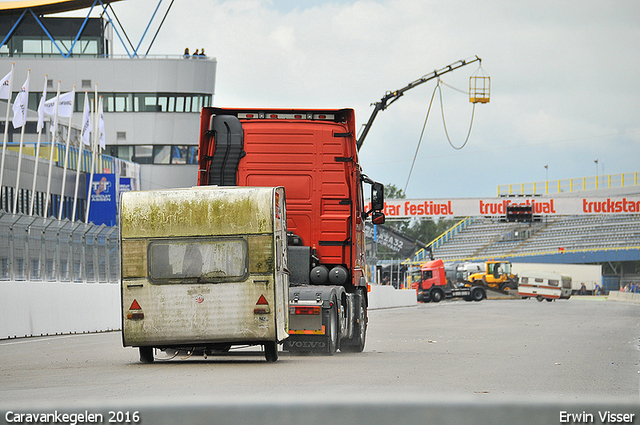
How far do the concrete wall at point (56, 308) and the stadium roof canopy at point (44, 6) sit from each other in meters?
41.6

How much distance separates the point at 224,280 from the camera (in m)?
12.2

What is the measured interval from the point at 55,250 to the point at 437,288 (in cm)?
4670

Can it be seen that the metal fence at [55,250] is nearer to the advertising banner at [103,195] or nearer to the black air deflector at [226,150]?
the black air deflector at [226,150]

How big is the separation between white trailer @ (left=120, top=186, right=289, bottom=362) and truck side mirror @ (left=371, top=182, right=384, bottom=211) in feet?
12.0

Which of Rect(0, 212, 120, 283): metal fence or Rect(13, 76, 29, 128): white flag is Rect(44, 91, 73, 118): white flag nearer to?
Rect(13, 76, 29, 128): white flag

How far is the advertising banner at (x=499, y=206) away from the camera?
225 ft

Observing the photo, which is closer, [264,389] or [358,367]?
[264,389]

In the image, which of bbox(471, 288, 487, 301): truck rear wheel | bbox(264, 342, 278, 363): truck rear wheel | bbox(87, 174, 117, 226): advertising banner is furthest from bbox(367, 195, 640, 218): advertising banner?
bbox(264, 342, 278, 363): truck rear wheel

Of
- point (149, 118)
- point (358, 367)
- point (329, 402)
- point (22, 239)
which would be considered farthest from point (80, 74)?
point (329, 402)

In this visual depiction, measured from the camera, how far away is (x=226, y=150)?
575 inches

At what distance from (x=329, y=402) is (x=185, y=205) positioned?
9.83m

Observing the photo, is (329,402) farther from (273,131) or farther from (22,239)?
(22,239)

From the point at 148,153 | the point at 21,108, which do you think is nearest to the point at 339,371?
the point at 21,108

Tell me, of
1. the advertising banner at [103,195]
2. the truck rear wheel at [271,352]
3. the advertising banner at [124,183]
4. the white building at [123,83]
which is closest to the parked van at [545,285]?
the white building at [123,83]
